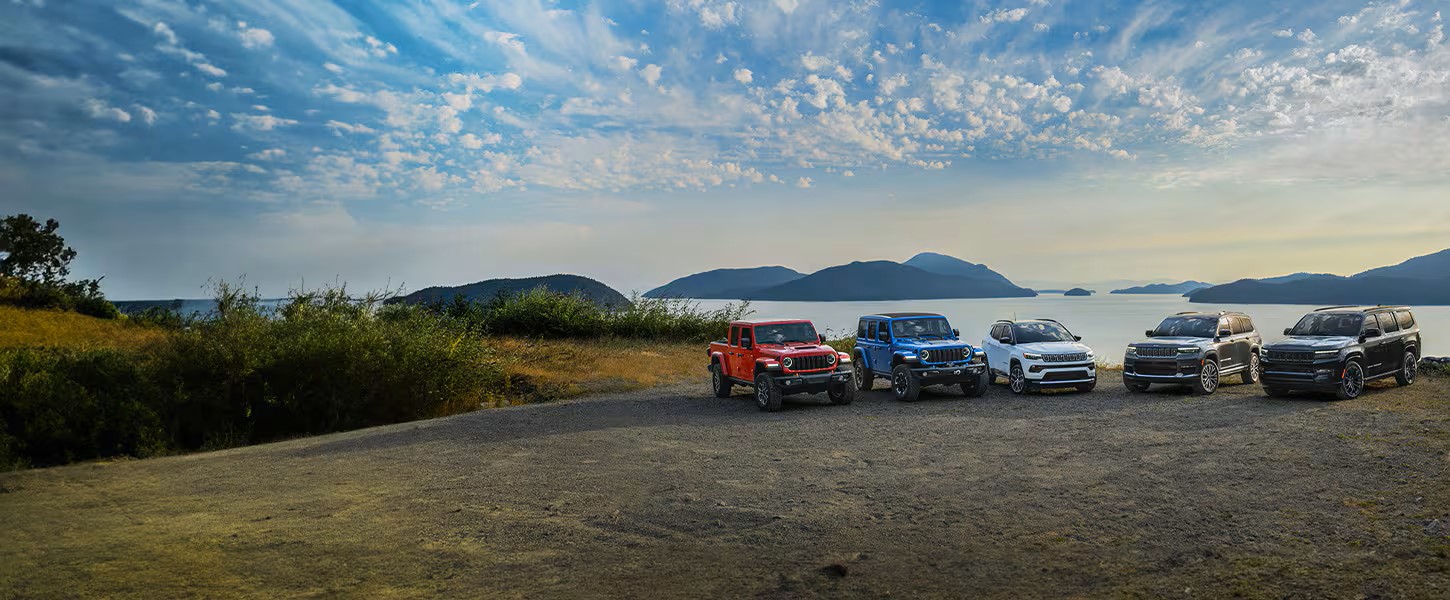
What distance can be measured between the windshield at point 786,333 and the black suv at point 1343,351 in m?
9.96

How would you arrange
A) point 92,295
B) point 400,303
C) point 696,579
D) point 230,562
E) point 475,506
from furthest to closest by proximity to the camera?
1. point 92,295
2. point 400,303
3. point 475,506
4. point 230,562
5. point 696,579

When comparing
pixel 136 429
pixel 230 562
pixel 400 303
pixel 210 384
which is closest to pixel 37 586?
pixel 230 562

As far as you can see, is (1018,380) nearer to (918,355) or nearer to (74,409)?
(918,355)

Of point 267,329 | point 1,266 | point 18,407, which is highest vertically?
point 1,266

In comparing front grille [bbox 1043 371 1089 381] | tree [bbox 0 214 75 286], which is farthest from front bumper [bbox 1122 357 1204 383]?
tree [bbox 0 214 75 286]

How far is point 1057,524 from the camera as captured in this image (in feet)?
26.5

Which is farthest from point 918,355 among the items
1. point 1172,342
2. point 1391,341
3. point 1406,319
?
point 1406,319

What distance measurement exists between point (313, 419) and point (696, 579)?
1547cm

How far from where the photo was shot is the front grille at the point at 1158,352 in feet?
62.4

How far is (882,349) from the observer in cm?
2044

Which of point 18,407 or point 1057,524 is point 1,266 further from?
point 1057,524

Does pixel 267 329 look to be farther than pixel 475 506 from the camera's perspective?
Yes

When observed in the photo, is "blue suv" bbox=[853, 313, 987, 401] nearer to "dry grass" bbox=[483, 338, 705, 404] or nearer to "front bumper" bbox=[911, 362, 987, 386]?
"front bumper" bbox=[911, 362, 987, 386]

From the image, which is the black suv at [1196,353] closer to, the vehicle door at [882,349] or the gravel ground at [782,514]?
the gravel ground at [782,514]
